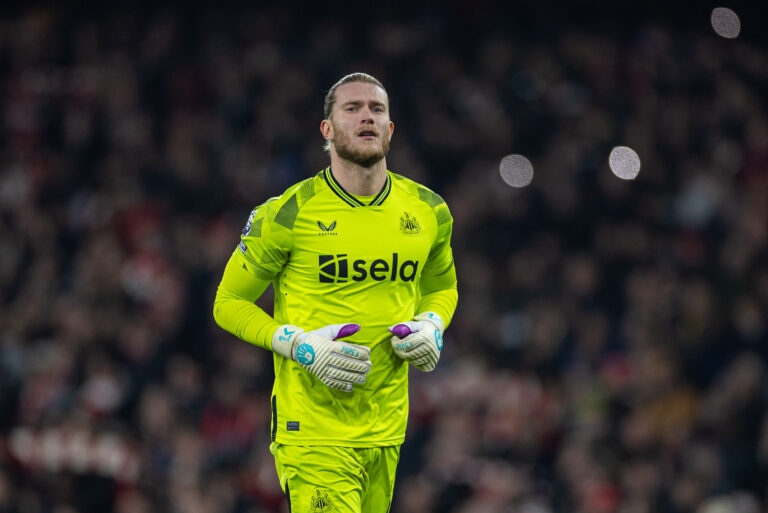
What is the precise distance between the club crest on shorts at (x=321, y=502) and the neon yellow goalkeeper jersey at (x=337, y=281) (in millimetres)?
228

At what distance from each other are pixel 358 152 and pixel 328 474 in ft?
4.84

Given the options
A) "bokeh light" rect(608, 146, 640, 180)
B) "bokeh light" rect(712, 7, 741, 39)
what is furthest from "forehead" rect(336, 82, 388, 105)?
"bokeh light" rect(712, 7, 741, 39)

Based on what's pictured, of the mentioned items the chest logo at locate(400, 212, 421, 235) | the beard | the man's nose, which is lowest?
the chest logo at locate(400, 212, 421, 235)

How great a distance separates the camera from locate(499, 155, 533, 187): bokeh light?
44.8 ft

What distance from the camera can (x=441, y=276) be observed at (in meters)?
5.89

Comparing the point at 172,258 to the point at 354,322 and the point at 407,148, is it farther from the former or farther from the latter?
the point at 354,322

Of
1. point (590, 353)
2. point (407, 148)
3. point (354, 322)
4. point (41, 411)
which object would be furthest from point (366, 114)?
point (407, 148)

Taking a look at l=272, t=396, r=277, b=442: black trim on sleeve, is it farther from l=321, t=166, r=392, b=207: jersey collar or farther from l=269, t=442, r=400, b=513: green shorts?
l=321, t=166, r=392, b=207: jersey collar

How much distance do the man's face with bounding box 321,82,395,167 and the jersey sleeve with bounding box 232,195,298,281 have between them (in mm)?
352

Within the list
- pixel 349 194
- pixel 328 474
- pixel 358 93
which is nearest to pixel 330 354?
pixel 328 474

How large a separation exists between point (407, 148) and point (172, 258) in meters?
3.11

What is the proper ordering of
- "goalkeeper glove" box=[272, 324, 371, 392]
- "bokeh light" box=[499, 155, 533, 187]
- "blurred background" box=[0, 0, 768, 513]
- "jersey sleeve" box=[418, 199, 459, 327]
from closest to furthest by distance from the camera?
1. "goalkeeper glove" box=[272, 324, 371, 392]
2. "jersey sleeve" box=[418, 199, 459, 327]
3. "blurred background" box=[0, 0, 768, 513]
4. "bokeh light" box=[499, 155, 533, 187]

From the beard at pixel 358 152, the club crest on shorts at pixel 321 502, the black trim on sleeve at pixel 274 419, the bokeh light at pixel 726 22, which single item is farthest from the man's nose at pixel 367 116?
the bokeh light at pixel 726 22

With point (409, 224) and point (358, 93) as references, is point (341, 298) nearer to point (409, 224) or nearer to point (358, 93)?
point (409, 224)
